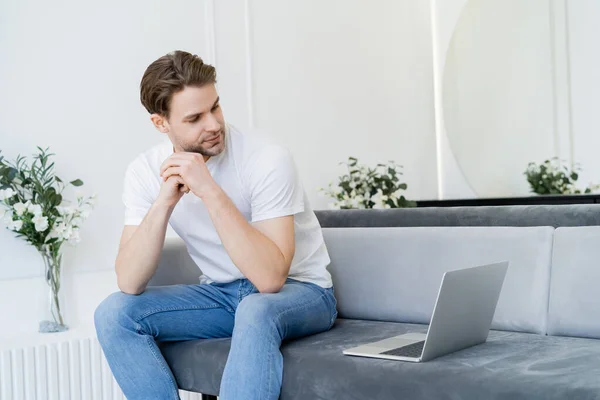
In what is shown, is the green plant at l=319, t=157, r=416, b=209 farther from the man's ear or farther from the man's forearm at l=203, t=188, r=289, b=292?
the man's forearm at l=203, t=188, r=289, b=292

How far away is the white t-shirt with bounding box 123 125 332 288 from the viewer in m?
2.20

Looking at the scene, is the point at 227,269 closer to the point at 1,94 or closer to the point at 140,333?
the point at 140,333

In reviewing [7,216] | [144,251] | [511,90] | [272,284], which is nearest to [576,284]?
[272,284]

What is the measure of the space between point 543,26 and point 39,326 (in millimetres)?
2860

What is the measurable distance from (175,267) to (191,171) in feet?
1.89

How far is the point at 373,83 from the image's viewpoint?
190 inches

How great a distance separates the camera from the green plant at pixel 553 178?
3.81 meters

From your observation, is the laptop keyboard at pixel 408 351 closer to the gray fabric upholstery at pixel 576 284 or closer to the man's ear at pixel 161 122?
the gray fabric upholstery at pixel 576 284

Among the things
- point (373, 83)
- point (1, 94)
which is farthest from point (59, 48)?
point (373, 83)

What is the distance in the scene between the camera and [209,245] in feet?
7.75

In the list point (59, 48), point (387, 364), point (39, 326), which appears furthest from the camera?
point (59, 48)

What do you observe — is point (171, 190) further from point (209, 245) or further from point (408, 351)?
point (408, 351)

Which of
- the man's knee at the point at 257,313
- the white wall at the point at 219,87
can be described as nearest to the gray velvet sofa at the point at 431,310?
the man's knee at the point at 257,313

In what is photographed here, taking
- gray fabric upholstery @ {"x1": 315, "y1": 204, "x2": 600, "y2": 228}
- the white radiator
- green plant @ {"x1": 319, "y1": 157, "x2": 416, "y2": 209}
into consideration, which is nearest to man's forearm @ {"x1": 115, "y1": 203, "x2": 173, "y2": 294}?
the white radiator
